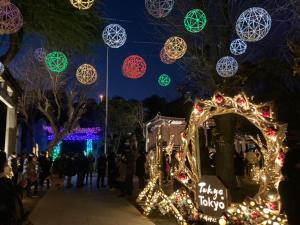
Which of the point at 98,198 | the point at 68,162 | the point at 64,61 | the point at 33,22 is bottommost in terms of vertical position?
the point at 98,198

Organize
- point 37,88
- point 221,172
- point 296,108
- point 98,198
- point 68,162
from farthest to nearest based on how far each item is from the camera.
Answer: point 37,88 < point 296,108 < point 68,162 < point 98,198 < point 221,172

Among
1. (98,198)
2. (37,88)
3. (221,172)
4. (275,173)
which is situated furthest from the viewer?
(37,88)

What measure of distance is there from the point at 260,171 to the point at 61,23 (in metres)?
7.17

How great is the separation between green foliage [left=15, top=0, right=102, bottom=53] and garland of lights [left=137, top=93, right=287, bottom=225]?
520 centimetres

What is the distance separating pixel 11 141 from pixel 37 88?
1239 centimetres

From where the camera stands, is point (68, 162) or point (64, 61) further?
point (68, 162)

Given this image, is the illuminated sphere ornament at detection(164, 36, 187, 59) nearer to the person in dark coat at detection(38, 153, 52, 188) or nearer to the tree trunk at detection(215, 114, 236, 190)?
the tree trunk at detection(215, 114, 236, 190)

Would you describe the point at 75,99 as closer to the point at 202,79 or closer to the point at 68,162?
the point at 68,162

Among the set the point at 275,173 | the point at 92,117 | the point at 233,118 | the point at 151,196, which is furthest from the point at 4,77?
the point at 92,117

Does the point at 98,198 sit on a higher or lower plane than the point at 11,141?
lower

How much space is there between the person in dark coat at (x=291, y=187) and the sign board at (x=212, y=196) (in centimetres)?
250

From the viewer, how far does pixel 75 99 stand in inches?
1220

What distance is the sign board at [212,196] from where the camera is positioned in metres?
7.75

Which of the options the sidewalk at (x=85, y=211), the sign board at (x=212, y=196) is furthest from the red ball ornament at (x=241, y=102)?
the sidewalk at (x=85, y=211)
